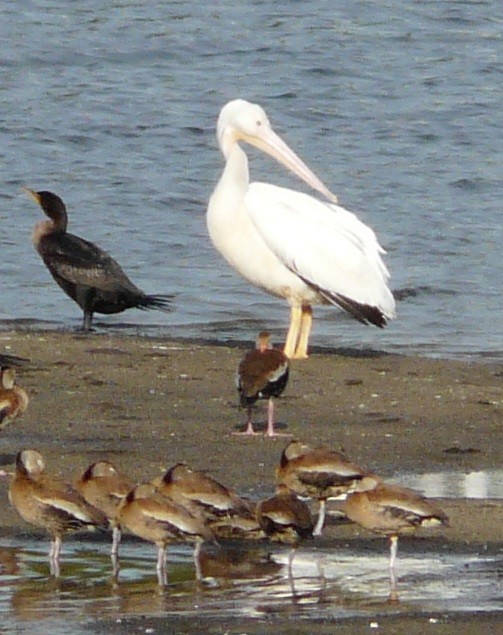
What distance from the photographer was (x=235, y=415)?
32.9ft

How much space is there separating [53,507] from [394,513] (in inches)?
53.0

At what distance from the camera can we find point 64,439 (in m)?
9.28

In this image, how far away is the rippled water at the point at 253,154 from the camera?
50.8 ft

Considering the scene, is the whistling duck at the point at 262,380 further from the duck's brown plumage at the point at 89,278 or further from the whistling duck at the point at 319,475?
the duck's brown plumage at the point at 89,278

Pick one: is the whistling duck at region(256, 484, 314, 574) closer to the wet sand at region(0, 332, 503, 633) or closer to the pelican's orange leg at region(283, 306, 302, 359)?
the wet sand at region(0, 332, 503, 633)

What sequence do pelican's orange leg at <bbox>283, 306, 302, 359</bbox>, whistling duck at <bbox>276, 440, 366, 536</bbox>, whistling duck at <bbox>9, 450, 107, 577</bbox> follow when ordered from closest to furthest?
whistling duck at <bbox>9, 450, 107, 577</bbox> < whistling duck at <bbox>276, 440, 366, 536</bbox> < pelican's orange leg at <bbox>283, 306, 302, 359</bbox>

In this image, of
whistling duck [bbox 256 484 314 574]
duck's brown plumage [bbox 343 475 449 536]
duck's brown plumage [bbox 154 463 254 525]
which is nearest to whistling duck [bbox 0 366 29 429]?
duck's brown plumage [bbox 154 463 254 525]

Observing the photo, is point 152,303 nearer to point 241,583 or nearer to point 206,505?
point 206,505

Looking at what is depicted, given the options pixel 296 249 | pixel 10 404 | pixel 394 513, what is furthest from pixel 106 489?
pixel 296 249

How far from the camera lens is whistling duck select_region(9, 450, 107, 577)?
7.09m

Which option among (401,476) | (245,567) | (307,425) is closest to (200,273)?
(307,425)

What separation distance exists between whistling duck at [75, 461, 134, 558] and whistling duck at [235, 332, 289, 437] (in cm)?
180

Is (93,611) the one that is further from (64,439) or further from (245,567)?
(64,439)

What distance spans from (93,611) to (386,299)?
259 inches
